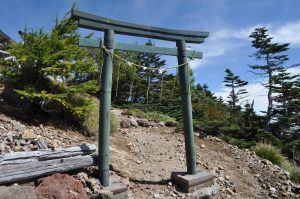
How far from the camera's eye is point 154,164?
6531mm

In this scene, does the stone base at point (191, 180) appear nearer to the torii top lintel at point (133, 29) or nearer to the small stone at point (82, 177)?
the small stone at point (82, 177)

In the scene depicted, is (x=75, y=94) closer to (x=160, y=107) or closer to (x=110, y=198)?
(x=110, y=198)

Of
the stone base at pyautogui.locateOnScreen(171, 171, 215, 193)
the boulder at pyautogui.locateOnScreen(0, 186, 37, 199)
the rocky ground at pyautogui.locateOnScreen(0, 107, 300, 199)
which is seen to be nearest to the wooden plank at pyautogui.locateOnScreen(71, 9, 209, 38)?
the rocky ground at pyautogui.locateOnScreen(0, 107, 300, 199)

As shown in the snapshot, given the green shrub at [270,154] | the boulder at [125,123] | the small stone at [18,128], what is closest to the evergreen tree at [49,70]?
the small stone at [18,128]

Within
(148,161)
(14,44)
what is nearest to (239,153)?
(148,161)

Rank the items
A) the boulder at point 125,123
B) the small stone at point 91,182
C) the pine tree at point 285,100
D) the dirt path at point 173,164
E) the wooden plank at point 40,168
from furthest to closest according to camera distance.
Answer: the pine tree at point 285,100, the boulder at point 125,123, the dirt path at point 173,164, the small stone at point 91,182, the wooden plank at point 40,168

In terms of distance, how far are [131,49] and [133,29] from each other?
347 mm

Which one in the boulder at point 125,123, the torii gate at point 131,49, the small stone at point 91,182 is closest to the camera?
the small stone at point 91,182

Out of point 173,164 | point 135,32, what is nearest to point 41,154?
point 135,32

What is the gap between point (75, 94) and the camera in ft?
25.9

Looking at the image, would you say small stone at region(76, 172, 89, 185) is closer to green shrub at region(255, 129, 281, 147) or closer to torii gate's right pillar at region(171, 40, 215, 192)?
torii gate's right pillar at region(171, 40, 215, 192)

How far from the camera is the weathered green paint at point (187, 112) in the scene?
18.0ft

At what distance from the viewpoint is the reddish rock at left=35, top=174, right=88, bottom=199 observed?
377 cm

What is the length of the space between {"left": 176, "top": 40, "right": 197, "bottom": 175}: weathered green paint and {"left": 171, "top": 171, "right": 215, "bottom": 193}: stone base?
143 mm
